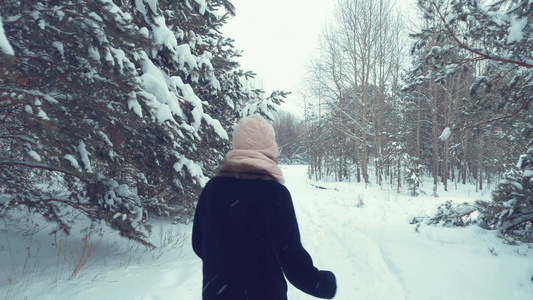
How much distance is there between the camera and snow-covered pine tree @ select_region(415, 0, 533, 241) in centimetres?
399

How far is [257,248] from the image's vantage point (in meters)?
1.56

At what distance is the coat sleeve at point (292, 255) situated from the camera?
1.52m

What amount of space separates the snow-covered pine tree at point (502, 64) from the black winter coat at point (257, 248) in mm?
4383

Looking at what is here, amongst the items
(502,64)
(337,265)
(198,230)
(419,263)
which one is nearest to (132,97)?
(198,230)

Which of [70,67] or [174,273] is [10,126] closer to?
[70,67]

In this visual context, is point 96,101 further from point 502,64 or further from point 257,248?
point 502,64

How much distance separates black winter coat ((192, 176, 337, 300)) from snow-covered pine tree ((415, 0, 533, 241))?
14.4 ft

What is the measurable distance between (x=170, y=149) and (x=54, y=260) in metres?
2.95

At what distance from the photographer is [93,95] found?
3971 mm

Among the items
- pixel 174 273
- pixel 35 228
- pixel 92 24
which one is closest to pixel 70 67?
pixel 92 24

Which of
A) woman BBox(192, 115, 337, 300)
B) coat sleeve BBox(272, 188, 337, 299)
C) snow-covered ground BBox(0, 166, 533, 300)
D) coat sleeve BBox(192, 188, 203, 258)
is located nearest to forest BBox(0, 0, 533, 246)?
snow-covered ground BBox(0, 166, 533, 300)

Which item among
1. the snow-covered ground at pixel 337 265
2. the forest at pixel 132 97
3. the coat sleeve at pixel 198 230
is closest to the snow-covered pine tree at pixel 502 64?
the forest at pixel 132 97

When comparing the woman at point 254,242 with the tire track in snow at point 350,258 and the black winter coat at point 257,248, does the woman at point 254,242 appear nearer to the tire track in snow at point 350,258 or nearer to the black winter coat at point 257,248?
the black winter coat at point 257,248

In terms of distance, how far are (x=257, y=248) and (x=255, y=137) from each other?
2.19 ft
